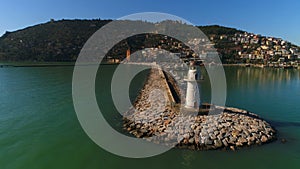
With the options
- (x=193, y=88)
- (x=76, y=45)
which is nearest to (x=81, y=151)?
(x=193, y=88)

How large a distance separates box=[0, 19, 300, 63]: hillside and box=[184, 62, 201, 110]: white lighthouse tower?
55.8 m

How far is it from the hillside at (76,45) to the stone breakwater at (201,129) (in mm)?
55826

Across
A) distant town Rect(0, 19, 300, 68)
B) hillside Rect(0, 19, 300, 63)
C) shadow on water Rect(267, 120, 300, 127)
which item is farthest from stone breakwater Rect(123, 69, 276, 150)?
hillside Rect(0, 19, 300, 63)

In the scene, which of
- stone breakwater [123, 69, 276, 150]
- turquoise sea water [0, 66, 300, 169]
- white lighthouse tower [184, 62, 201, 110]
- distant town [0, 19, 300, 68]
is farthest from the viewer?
distant town [0, 19, 300, 68]

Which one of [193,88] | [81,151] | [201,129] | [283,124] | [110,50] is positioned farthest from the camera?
[110,50]

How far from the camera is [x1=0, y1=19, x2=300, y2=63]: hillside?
71875 mm

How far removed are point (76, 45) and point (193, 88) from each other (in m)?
74.7

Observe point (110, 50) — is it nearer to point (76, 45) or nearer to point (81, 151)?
point (76, 45)

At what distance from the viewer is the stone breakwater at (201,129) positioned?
27.0 feet

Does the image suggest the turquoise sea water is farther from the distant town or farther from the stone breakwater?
the distant town

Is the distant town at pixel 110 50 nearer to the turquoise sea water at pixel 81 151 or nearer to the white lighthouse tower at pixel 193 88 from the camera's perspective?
the white lighthouse tower at pixel 193 88

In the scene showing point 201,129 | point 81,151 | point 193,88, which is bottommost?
point 81,151

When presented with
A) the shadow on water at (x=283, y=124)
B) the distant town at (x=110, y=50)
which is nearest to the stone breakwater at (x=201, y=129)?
the shadow on water at (x=283, y=124)

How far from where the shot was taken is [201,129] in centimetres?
884
